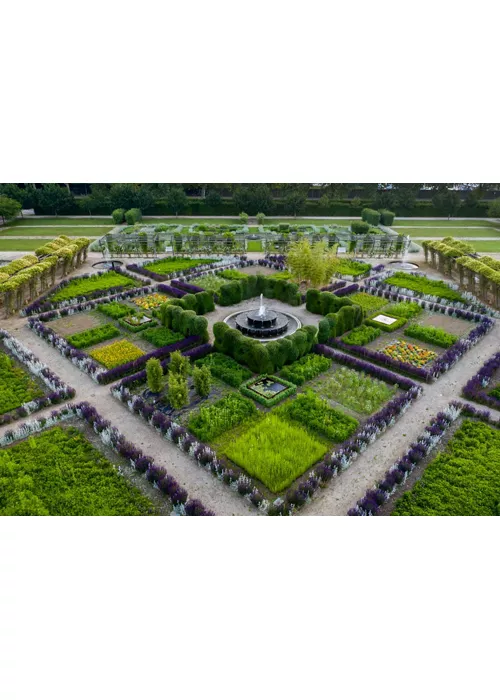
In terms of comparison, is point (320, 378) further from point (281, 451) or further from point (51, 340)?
point (51, 340)

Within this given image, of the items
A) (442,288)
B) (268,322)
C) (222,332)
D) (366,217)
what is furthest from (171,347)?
(366,217)

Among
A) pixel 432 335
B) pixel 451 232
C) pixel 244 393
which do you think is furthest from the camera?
pixel 451 232

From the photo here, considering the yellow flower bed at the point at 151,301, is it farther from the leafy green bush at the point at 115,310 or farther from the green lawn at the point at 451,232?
the green lawn at the point at 451,232

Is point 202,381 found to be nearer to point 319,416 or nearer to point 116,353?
point 319,416

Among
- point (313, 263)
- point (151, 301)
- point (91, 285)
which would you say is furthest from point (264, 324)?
point (91, 285)

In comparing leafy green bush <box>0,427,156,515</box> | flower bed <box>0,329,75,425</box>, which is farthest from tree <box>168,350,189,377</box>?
leafy green bush <box>0,427,156,515</box>

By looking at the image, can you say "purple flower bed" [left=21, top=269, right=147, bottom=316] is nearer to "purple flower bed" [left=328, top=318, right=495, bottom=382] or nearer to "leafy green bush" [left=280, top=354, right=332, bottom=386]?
"leafy green bush" [left=280, top=354, right=332, bottom=386]

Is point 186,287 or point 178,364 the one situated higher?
point 178,364
